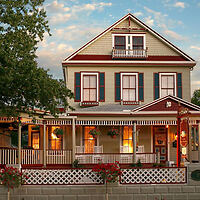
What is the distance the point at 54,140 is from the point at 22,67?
9477 mm

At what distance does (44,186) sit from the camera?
1448 centimetres

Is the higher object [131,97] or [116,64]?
[116,64]

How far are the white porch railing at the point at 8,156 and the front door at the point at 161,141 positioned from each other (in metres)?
9.36

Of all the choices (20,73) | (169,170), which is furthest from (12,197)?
(169,170)

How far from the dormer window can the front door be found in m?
Answer: 5.03

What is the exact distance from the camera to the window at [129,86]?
81.7 ft

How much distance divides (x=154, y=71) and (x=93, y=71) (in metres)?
4.13

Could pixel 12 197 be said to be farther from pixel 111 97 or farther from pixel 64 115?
pixel 111 97

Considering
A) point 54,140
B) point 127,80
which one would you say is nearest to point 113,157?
point 54,140

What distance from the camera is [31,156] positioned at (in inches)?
802

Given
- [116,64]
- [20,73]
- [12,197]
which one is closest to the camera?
[12,197]

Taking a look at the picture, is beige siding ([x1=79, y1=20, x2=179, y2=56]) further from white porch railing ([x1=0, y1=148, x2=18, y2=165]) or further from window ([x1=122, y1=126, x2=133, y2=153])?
white porch railing ([x1=0, y1=148, x2=18, y2=165])

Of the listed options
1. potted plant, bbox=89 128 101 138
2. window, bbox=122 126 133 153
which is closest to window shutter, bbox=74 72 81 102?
potted plant, bbox=89 128 101 138

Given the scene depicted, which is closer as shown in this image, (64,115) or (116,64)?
(64,115)
